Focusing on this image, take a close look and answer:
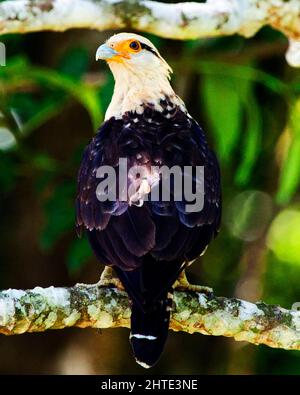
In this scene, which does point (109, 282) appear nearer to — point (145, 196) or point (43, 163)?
point (145, 196)

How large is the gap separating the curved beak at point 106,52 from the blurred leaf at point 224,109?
1.31 meters

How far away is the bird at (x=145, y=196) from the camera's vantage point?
454 centimetres

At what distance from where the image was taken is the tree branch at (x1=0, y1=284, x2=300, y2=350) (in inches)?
174

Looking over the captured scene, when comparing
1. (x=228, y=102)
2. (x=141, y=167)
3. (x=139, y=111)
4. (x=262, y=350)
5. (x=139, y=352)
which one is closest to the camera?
(x=139, y=352)

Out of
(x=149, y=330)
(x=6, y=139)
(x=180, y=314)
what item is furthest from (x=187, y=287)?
(x=6, y=139)

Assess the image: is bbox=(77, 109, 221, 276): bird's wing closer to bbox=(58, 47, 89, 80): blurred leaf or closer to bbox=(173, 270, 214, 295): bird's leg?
bbox=(173, 270, 214, 295): bird's leg

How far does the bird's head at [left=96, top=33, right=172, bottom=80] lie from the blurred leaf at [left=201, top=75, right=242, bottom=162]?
1064 millimetres

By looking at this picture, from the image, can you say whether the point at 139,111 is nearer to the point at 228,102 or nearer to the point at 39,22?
the point at 39,22

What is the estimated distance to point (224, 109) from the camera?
21.8 ft

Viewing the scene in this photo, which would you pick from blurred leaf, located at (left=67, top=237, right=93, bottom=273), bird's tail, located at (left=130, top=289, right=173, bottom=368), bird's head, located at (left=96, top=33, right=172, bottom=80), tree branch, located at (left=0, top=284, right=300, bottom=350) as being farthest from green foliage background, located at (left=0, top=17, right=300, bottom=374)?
bird's tail, located at (left=130, top=289, right=173, bottom=368)

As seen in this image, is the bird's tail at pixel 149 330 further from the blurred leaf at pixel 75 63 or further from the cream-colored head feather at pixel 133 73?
the blurred leaf at pixel 75 63

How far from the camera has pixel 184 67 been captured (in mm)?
7047

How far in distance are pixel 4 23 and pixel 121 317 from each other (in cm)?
152

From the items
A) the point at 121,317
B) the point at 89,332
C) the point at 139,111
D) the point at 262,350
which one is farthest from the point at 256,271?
the point at 121,317
